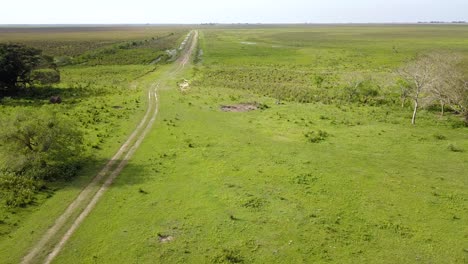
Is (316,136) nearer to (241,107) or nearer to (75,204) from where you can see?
(241,107)

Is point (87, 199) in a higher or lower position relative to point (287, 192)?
higher

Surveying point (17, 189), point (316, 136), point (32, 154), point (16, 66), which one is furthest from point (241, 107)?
point (16, 66)

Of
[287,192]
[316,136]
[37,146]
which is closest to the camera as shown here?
[287,192]

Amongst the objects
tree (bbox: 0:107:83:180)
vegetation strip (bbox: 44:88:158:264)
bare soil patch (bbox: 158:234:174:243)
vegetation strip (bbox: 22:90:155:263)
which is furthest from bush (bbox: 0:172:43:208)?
bare soil patch (bbox: 158:234:174:243)

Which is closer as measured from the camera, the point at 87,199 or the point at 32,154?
the point at 87,199

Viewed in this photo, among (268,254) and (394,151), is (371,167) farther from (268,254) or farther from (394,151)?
(268,254)

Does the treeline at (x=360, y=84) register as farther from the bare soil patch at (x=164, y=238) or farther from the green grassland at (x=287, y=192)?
the bare soil patch at (x=164, y=238)

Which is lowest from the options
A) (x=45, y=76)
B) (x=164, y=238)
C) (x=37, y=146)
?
(x=164, y=238)

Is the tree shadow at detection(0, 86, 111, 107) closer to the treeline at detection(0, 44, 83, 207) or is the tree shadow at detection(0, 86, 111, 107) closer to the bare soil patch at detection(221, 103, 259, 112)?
the bare soil patch at detection(221, 103, 259, 112)
